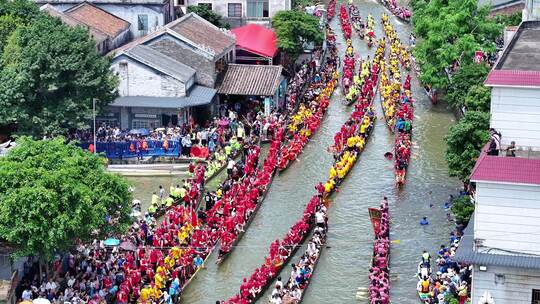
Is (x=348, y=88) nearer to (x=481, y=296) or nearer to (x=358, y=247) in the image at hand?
(x=358, y=247)

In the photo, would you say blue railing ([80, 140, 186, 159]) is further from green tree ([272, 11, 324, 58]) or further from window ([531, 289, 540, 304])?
window ([531, 289, 540, 304])

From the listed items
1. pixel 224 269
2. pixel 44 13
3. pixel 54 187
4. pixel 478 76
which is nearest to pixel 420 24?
pixel 478 76

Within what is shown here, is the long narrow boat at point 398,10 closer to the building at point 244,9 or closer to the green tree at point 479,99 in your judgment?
the building at point 244,9

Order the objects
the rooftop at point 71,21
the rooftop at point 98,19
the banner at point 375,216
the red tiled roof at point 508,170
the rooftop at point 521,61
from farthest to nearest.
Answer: the rooftop at point 98,19
the rooftop at point 71,21
the banner at point 375,216
the rooftop at point 521,61
the red tiled roof at point 508,170

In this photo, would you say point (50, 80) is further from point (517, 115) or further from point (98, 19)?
point (517, 115)

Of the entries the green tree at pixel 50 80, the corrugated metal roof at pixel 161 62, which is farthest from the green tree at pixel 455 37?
the green tree at pixel 50 80
